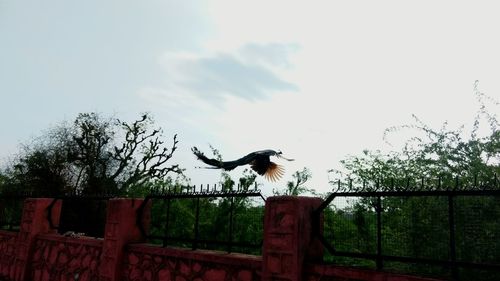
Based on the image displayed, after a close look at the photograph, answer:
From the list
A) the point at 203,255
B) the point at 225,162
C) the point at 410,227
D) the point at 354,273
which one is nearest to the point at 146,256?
the point at 203,255

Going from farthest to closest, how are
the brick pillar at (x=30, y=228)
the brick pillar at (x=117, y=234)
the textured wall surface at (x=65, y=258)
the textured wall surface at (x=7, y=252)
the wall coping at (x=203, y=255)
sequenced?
the textured wall surface at (x=7, y=252)
the brick pillar at (x=30, y=228)
the textured wall surface at (x=65, y=258)
the brick pillar at (x=117, y=234)
the wall coping at (x=203, y=255)

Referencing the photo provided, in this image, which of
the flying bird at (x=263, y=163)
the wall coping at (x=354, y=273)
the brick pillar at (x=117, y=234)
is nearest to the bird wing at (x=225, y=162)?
the flying bird at (x=263, y=163)

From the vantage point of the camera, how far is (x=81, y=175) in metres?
19.0

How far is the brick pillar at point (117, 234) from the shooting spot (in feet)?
21.5

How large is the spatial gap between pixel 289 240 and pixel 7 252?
8407mm

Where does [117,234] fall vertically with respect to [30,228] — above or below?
above

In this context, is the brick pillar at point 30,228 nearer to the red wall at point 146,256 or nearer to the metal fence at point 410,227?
the red wall at point 146,256

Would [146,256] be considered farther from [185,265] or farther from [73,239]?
[73,239]

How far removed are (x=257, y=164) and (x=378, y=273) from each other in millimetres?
3760

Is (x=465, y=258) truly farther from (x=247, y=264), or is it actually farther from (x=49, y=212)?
(x=49, y=212)

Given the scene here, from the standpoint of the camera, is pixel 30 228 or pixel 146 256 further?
pixel 30 228

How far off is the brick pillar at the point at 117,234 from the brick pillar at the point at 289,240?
2997mm

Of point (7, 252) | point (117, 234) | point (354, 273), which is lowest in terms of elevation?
point (7, 252)

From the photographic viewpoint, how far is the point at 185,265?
225 inches
